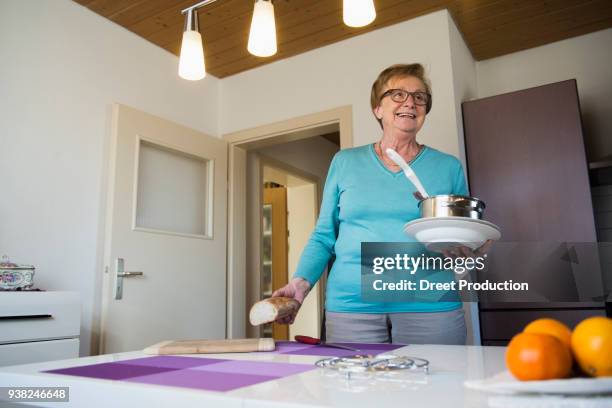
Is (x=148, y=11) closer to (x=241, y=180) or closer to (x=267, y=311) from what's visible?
(x=241, y=180)

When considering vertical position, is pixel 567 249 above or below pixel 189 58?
below

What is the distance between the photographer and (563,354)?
17.4 inches

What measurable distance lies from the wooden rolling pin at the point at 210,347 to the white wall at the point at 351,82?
74.7 inches

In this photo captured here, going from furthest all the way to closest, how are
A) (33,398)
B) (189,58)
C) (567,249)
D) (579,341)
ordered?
(567,249) < (189,58) < (33,398) < (579,341)

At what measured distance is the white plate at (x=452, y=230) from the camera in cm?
102

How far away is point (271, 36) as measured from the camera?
126 centimetres

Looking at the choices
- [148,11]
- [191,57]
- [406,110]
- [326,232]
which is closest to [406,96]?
[406,110]

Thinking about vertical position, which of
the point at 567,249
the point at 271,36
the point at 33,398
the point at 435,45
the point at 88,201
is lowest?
the point at 33,398

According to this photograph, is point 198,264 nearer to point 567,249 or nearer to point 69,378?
point 567,249

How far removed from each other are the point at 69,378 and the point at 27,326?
1.35 meters

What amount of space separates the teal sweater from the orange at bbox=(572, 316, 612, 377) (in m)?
0.77

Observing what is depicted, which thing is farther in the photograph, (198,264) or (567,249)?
(198,264)

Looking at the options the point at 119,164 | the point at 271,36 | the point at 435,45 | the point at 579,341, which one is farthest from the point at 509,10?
the point at 579,341

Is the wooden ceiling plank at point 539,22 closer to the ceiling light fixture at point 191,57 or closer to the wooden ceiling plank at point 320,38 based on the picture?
the wooden ceiling plank at point 320,38
